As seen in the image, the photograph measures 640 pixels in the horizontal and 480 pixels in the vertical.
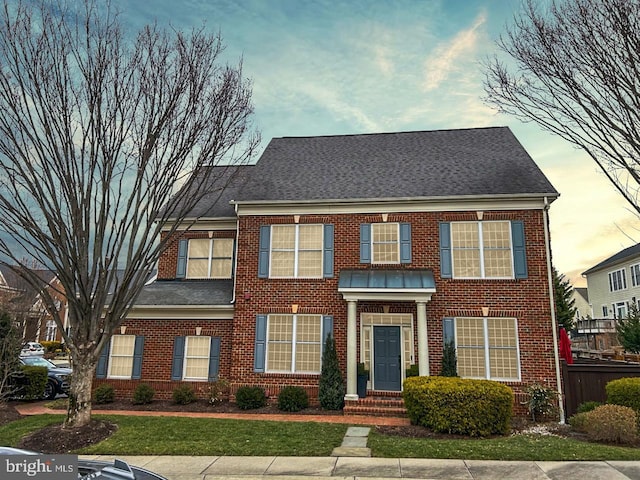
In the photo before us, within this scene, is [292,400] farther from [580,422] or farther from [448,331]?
[580,422]

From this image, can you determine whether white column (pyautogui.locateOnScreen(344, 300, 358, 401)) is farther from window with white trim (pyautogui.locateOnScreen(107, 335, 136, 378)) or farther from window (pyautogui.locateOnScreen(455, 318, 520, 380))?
window with white trim (pyautogui.locateOnScreen(107, 335, 136, 378))

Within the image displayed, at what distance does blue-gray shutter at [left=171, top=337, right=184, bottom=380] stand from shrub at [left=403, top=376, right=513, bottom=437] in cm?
872

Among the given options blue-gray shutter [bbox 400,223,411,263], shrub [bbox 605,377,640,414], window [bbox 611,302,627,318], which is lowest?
shrub [bbox 605,377,640,414]

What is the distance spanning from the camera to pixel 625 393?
10.8m

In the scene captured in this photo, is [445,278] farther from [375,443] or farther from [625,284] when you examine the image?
[625,284]

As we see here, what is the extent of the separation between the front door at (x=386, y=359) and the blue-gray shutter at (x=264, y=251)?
4.37 m

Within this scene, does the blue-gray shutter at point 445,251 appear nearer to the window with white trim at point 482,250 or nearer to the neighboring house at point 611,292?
the window with white trim at point 482,250

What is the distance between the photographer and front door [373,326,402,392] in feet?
48.3

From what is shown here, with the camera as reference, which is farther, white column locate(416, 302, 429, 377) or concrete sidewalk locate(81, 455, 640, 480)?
white column locate(416, 302, 429, 377)

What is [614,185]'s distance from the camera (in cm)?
1012

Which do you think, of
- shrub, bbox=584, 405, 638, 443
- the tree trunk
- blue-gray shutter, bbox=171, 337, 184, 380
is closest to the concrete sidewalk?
shrub, bbox=584, 405, 638, 443

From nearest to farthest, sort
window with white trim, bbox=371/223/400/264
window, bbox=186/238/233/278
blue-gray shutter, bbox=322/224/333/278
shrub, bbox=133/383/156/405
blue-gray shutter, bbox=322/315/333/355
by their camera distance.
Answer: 1. shrub, bbox=133/383/156/405
2. blue-gray shutter, bbox=322/315/333/355
3. window with white trim, bbox=371/223/400/264
4. blue-gray shutter, bbox=322/224/333/278
5. window, bbox=186/238/233/278

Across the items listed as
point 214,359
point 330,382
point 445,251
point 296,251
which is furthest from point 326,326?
point 445,251

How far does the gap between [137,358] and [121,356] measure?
0.69m
